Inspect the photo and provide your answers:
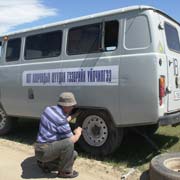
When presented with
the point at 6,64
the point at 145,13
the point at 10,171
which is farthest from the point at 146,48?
the point at 6,64

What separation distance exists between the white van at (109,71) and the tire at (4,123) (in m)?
0.95

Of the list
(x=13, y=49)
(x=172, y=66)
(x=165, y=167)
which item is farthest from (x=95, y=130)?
(x=13, y=49)

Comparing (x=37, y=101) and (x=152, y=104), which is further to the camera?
(x=37, y=101)

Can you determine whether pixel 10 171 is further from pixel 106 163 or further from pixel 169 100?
pixel 169 100

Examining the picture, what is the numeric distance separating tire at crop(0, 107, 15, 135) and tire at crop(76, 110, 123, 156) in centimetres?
247

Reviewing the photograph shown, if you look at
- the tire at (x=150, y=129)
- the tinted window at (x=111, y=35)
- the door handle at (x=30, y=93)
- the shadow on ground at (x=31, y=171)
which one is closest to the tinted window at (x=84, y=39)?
the tinted window at (x=111, y=35)

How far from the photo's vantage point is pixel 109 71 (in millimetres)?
6688

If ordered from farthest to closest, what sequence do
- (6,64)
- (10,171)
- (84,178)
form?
(6,64) → (10,171) → (84,178)

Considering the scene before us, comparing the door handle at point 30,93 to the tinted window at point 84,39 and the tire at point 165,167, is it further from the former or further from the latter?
the tire at point 165,167

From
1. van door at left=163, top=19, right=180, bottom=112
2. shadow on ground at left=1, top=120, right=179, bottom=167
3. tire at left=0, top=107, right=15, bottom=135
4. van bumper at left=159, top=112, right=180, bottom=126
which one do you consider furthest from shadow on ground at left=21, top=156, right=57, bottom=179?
van door at left=163, top=19, right=180, bottom=112

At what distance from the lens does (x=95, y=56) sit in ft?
22.8

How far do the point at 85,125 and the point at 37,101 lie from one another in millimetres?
1359

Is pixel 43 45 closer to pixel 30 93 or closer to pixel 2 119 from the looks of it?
pixel 30 93

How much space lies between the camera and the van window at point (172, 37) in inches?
273
